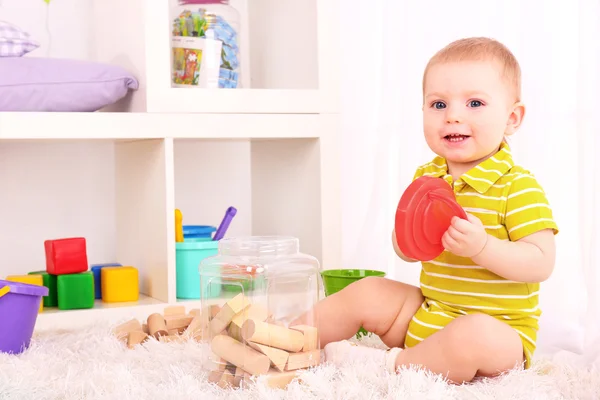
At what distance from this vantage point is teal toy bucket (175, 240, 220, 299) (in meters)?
1.55

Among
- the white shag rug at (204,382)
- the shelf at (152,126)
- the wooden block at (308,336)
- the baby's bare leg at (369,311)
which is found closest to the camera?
the white shag rug at (204,382)

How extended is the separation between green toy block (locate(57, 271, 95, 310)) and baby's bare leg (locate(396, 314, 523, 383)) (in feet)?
2.23

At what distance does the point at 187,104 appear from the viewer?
1.48 meters

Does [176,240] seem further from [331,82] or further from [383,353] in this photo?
[383,353]

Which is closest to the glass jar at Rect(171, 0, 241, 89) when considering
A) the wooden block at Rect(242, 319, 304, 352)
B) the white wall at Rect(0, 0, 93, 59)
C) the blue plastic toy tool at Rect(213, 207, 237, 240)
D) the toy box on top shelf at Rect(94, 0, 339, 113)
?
the toy box on top shelf at Rect(94, 0, 339, 113)

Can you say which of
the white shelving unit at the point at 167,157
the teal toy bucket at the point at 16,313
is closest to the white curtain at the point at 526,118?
the white shelving unit at the point at 167,157

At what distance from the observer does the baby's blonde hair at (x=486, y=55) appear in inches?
43.3

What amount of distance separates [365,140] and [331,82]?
220 mm

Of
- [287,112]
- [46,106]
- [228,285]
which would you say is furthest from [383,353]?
[46,106]

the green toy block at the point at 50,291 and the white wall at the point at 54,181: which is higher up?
the white wall at the point at 54,181

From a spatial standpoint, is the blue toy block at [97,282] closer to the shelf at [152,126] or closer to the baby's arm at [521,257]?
the shelf at [152,126]

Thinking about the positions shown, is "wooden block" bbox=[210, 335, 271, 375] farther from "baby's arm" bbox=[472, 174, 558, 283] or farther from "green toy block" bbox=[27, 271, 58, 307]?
"green toy block" bbox=[27, 271, 58, 307]

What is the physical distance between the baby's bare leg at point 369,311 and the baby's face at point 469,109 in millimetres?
208

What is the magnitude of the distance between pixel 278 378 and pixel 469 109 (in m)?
0.43
